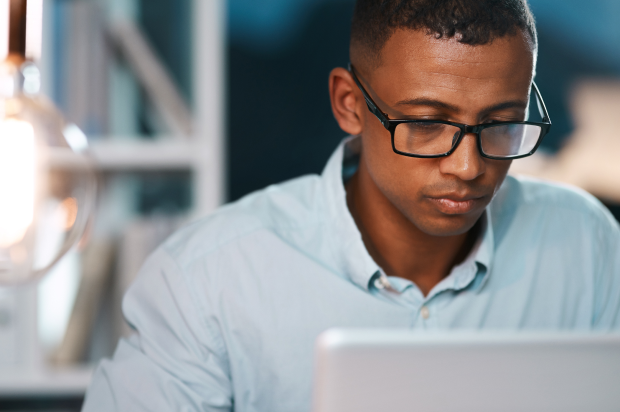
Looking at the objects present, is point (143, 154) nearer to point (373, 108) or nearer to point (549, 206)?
point (373, 108)

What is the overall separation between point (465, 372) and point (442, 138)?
0.46 meters

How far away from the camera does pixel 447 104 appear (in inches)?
32.1

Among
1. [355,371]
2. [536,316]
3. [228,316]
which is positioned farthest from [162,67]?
[355,371]

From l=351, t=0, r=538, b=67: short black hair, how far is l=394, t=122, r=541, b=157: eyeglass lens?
4.9 inches

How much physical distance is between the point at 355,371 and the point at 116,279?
1.23 m

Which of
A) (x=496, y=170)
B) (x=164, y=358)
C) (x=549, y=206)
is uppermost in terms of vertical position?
(x=496, y=170)

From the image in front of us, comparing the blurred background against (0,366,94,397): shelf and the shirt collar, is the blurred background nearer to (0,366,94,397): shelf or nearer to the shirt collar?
(0,366,94,397): shelf

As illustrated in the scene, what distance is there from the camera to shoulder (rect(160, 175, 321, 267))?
3.30 ft

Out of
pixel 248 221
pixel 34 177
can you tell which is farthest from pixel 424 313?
pixel 34 177

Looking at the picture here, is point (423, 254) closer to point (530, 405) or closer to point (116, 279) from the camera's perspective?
point (530, 405)

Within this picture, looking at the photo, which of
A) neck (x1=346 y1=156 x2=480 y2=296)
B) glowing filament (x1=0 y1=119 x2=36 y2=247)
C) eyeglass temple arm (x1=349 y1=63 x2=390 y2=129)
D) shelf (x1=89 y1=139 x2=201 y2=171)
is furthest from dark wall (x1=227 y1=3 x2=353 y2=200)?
glowing filament (x1=0 y1=119 x2=36 y2=247)

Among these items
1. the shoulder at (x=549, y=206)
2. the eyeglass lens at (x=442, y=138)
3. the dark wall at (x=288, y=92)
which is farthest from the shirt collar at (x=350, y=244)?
the dark wall at (x=288, y=92)

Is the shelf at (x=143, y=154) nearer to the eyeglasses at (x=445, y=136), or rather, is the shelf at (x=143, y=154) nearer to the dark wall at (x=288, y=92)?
the dark wall at (x=288, y=92)

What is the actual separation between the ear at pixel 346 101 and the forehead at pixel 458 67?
0.40 feet
